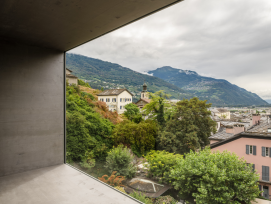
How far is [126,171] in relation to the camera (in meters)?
3.93

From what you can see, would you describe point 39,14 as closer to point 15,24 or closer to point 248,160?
point 15,24

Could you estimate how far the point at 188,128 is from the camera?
3223 millimetres

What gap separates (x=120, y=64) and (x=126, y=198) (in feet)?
8.68

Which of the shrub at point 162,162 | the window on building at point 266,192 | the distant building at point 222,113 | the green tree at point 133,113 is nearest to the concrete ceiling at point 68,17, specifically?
the green tree at point 133,113

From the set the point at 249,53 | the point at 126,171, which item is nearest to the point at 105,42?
the point at 249,53

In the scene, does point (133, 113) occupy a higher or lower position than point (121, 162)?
higher

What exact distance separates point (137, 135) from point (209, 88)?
89.4 inches

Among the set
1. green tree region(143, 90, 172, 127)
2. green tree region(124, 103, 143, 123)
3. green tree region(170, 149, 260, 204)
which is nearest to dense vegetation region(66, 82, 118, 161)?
green tree region(124, 103, 143, 123)

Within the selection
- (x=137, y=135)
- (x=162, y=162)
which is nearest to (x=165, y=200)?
(x=162, y=162)

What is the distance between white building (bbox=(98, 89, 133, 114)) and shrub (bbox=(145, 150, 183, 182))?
3.90 feet

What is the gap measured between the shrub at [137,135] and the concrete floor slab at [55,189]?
5.22 ft

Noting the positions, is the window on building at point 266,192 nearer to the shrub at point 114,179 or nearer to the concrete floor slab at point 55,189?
the concrete floor slab at point 55,189

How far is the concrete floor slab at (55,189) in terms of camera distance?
7.17ft

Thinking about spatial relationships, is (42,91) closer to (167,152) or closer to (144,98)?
(144,98)
